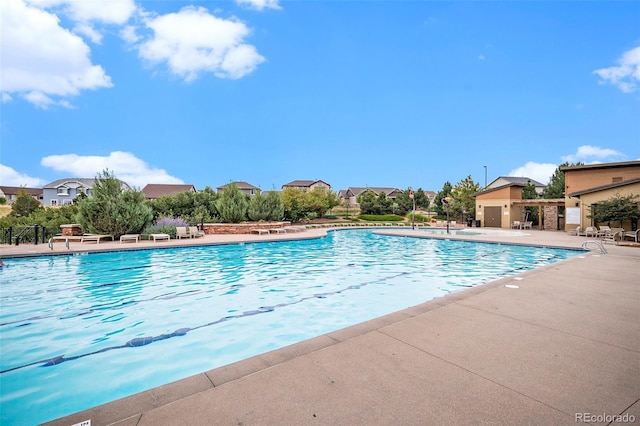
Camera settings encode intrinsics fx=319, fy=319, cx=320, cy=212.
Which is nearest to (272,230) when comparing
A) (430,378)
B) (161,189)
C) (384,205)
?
(430,378)

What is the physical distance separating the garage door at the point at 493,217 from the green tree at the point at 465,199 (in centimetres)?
475

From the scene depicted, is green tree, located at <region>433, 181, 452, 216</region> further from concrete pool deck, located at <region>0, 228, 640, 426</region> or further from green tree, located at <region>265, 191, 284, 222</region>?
concrete pool deck, located at <region>0, 228, 640, 426</region>

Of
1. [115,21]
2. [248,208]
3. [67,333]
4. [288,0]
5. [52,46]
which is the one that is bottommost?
[67,333]

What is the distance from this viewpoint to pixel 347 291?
24.2 ft

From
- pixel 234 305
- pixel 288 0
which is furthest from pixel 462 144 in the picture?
pixel 234 305

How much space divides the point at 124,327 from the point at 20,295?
379 centimetres

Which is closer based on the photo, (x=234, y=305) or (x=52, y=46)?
(x=234, y=305)

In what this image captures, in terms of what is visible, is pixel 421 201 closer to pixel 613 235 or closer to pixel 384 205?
pixel 384 205

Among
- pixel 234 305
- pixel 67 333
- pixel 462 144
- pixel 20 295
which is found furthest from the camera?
pixel 462 144

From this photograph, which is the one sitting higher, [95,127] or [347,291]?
[95,127]

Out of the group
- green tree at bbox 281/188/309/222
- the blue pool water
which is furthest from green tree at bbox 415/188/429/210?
the blue pool water

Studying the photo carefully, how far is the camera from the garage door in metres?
28.4

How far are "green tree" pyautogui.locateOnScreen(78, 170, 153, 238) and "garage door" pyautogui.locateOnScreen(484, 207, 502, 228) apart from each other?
28.0 metres

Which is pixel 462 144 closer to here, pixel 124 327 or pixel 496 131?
pixel 496 131
